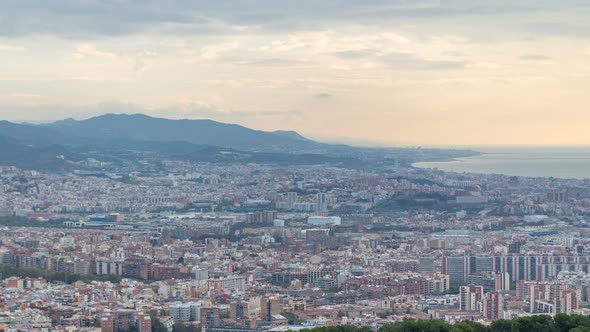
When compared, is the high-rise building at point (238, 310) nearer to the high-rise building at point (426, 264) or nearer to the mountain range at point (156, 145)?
the high-rise building at point (426, 264)

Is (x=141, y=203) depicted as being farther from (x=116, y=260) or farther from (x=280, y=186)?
(x=116, y=260)

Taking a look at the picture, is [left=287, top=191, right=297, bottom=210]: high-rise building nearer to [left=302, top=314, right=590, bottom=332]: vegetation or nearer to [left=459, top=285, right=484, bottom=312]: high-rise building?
[left=459, top=285, right=484, bottom=312]: high-rise building

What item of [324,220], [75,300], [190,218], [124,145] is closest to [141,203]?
[190,218]

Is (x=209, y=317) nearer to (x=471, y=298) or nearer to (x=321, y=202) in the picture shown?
(x=471, y=298)

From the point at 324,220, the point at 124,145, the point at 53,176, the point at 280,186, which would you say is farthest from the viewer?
the point at 124,145

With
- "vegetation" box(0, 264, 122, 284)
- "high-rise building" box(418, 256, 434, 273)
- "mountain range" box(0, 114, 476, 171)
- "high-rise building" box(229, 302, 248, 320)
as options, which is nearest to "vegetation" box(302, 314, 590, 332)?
"high-rise building" box(229, 302, 248, 320)
